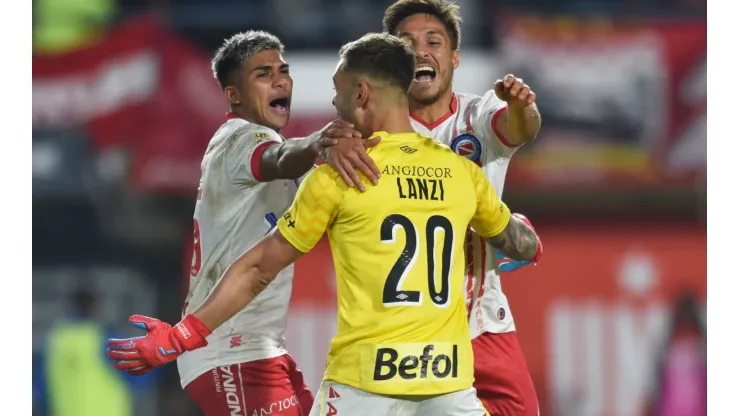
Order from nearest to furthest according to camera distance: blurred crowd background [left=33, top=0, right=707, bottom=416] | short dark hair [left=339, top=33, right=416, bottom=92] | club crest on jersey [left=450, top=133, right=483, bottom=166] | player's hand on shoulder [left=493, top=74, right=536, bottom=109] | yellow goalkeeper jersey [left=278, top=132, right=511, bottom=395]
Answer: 1. yellow goalkeeper jersey [left=278, top=132, right=511, bottom=395]
2. short dark hair [left=339, top=33, right=416, bottom=92]
3. player's hand on shoulder [left=493, top=74, right=536, bottom=109]
4. club crest on jersey [left=450, top=133, right=483, bottom=166]
5. blurred crowd background [left=33, top=0, right=707, bottom=416]

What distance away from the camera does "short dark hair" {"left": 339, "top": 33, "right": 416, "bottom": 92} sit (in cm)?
385

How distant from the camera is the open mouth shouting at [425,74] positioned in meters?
4.78

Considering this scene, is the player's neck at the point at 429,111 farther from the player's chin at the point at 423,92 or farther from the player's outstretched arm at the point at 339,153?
the player's outstretched arm at the point at 339,153

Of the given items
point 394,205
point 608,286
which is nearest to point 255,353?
point 394,205

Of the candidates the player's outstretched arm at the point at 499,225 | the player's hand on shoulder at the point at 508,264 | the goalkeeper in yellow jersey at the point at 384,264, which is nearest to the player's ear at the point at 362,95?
the goalkeeper in yellow jersey at the point at 384,264

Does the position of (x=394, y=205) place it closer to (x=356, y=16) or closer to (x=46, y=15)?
(x=356, y=16)

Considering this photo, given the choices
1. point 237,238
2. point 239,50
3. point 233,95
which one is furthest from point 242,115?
point 237,238

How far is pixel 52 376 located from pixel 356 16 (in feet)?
15.4

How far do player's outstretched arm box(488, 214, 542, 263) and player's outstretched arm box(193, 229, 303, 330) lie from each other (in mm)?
801

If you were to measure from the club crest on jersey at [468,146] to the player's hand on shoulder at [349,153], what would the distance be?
3.52 ft

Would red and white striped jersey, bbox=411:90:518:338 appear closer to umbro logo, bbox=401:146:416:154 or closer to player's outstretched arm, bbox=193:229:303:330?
umbro logo, bbox=401:146:416:154

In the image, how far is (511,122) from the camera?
15.3ft

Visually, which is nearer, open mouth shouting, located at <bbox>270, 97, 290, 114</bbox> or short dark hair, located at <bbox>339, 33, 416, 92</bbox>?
short dark hair, located at <bbox>339, 33, 416, 92</bbox>

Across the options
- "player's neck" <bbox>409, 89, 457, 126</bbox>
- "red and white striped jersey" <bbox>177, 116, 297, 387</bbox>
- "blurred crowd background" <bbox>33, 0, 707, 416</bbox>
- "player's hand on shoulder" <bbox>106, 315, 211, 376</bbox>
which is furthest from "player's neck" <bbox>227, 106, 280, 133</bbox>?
"blurred crowd background" <bbox>33, 0, 707, 416</bbox>
